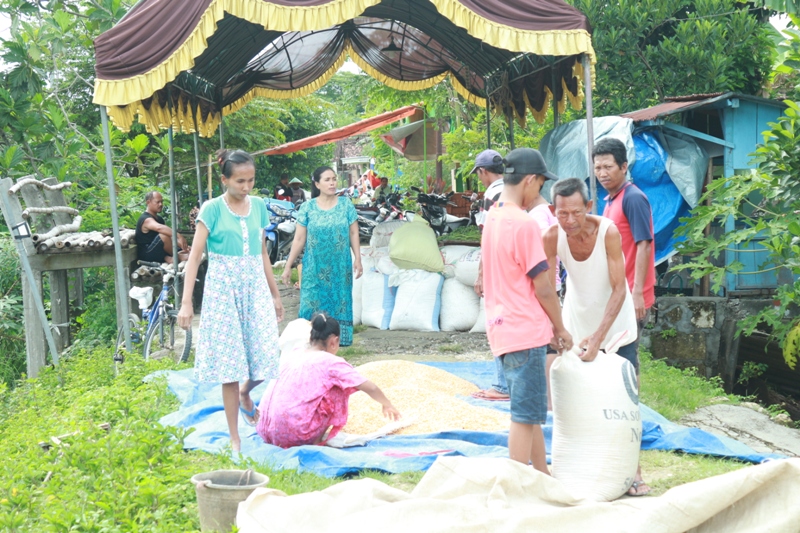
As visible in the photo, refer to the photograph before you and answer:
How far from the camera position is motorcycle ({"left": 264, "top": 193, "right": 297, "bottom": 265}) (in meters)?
14.1

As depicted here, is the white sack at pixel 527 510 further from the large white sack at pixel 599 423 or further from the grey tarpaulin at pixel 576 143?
the grey tarpaulin at pixel 576 143

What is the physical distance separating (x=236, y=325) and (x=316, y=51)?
692 cm

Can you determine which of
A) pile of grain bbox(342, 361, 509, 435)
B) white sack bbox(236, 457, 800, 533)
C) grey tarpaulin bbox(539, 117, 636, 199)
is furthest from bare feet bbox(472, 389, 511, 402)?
grey tarpaulin bbox(539, 117, 636, 199)

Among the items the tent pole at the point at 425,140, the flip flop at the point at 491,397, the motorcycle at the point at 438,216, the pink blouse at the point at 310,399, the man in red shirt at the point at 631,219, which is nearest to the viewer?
the man in red shirt at the point at 631,219

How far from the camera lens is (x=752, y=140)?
8672 millimetres

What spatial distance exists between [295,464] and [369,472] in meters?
0.38

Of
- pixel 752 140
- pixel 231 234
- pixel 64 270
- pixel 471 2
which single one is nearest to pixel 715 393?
pixel 752 140

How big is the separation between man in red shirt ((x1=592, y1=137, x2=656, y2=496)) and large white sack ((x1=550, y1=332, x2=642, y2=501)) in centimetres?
43

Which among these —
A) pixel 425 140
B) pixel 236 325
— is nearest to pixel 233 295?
pixel 236 325

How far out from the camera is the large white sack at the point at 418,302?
28.1 feet

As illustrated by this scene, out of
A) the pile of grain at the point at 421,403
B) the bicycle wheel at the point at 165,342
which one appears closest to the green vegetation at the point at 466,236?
the pile of grain at the point at 421,403

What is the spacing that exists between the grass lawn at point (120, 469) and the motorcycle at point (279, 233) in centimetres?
822

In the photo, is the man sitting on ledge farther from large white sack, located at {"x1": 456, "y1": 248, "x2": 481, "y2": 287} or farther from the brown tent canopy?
large white sack, located at {"x1": 456, "y1": 248, "x2": 481, "y2": 287}

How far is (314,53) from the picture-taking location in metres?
10.7
